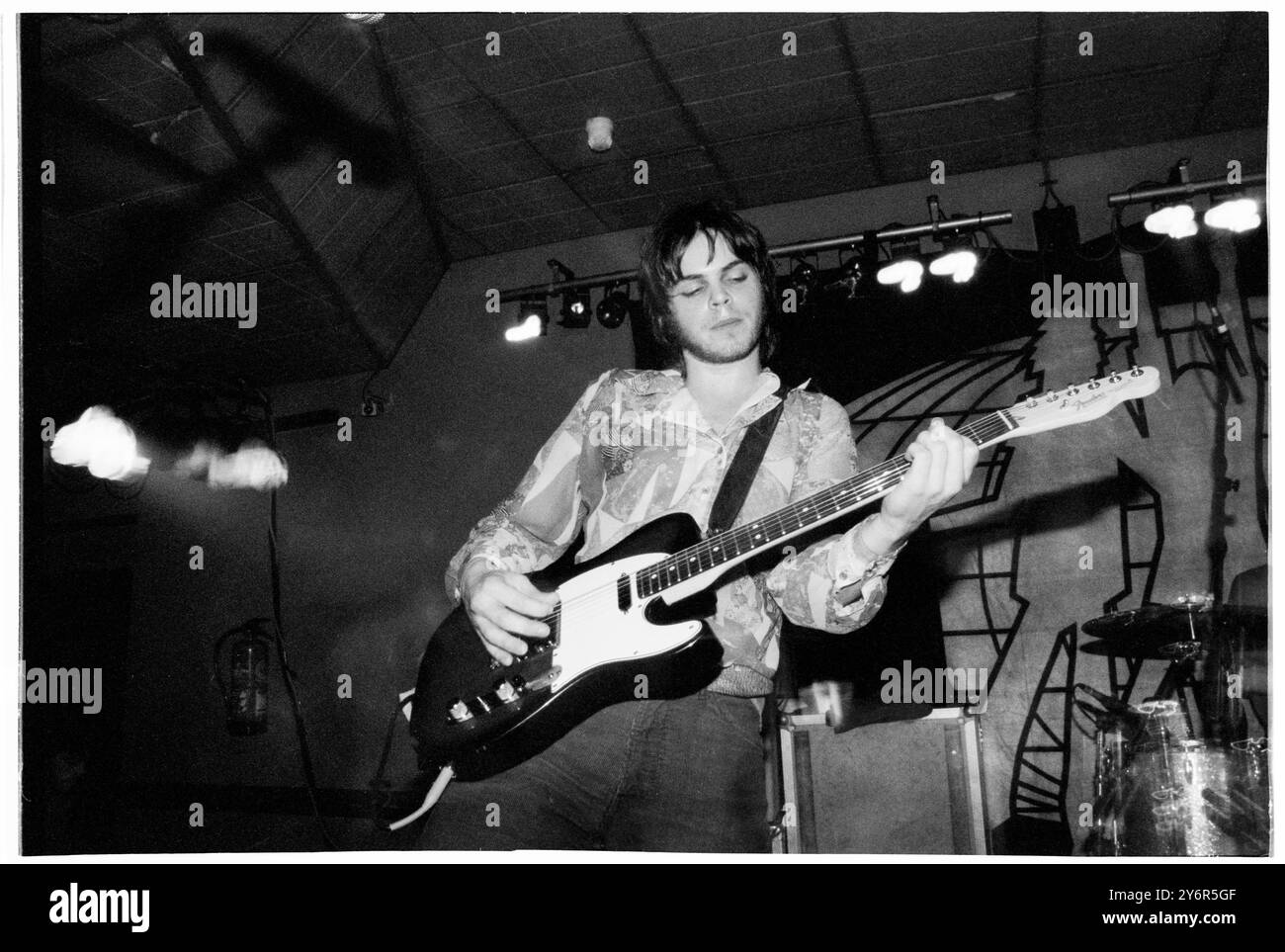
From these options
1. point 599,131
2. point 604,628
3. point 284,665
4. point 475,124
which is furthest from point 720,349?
point 284,665

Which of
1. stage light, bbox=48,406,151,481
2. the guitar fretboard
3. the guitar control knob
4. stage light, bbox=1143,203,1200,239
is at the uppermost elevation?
stage light, bbox=1143,203,1200,239

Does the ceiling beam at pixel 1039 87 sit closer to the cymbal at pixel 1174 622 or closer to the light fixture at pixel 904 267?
the light fixture at pixel 904 267

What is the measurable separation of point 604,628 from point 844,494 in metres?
0.51

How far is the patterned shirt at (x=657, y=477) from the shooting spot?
167 centimetres

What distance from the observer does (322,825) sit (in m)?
4.27

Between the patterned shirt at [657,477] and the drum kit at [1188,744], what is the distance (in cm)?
155

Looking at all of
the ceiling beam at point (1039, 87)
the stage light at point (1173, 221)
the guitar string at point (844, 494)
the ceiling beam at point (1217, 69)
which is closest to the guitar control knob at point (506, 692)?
the guitar string at point (844, 494)

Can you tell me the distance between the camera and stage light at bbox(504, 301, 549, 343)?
151 inches

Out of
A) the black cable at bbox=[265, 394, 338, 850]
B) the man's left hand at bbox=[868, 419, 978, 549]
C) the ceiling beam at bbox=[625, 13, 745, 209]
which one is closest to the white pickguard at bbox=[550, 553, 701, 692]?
the man's left hand at bbox=[868, 419, 978, 549]

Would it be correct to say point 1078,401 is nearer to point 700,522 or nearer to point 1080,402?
point 1080,402

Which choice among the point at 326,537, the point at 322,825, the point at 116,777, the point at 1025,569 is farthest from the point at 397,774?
the point at 1025,569

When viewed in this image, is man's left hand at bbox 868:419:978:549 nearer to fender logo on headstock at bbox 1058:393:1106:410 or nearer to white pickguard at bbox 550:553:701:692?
fender logo on headstock at bbox 1058:393:1106:410

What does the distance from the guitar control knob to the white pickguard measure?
0.07m
